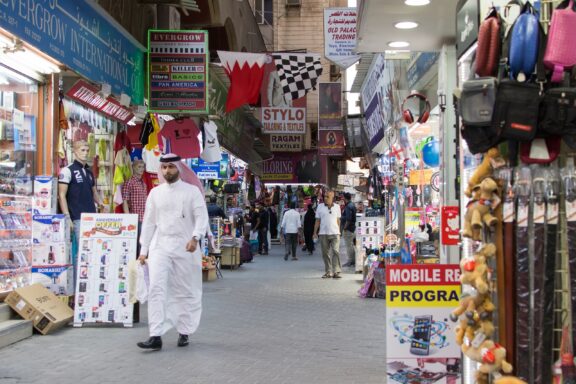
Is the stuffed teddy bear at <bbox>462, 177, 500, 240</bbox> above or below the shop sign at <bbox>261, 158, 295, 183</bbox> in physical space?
below

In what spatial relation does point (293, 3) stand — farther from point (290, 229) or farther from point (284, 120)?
point (290, 229)

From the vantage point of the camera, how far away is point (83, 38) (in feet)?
36.7

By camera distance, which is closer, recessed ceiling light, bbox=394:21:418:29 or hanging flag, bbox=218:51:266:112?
recessed ceiling light, bbox=394:21:418:29

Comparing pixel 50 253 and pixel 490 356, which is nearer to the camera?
pixel 490 356

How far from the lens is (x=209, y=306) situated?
1280 centimetres

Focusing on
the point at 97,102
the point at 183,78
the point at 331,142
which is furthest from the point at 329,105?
the point at 97,102

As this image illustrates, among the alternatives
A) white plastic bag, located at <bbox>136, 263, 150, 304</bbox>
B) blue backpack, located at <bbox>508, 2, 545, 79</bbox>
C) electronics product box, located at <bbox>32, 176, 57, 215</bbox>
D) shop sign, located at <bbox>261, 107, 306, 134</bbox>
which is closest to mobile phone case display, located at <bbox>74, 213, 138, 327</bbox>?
white plastic bag, located at <bbox>136, 263, 150, 304</bbox>

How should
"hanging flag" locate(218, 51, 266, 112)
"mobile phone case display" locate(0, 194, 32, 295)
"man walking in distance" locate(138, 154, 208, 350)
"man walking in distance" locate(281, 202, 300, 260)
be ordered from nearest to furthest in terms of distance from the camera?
"man walking in distance" locate(138, 154, 208, 350)
"mobile phone case display" locate(0, 194, 32, 295)
"hanging flag" locate(218, 51, 266, 112)
"man walking in distance" locate(281, 202, 300, 260)

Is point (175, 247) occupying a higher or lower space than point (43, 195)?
lower

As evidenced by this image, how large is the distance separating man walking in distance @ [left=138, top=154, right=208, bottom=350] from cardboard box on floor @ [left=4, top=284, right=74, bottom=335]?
4.71 feet

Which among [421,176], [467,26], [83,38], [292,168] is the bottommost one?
[421,176]

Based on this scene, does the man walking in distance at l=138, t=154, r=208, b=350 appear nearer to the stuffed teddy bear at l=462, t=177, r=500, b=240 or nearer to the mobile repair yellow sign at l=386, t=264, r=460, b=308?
the mobile repair yellow sign at l=386, t=264, r=460, b=308

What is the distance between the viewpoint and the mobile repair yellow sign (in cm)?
559

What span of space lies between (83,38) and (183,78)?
2.80 m
